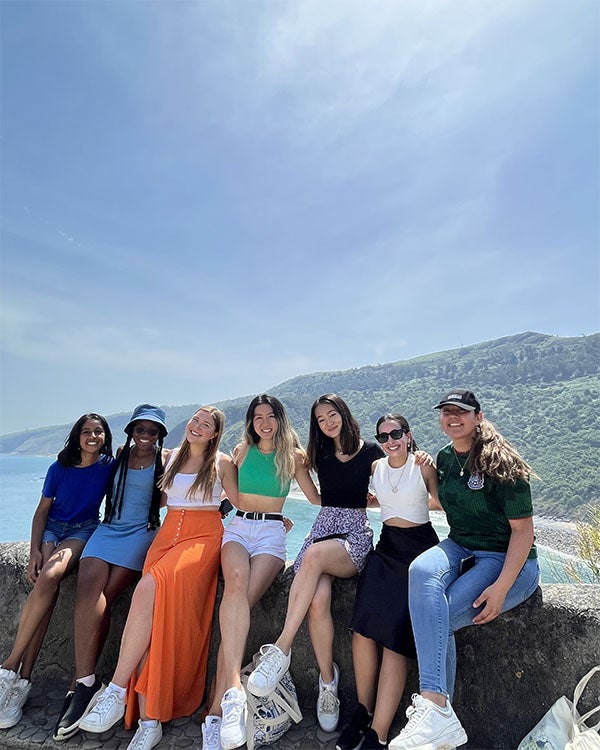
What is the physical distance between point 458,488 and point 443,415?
532 millimetres

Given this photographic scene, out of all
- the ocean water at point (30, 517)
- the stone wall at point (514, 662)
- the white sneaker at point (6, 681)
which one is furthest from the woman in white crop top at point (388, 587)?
the ocean water at point (30, 517)

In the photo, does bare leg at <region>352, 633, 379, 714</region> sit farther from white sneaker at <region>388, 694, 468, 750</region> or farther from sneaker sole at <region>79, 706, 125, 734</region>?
sneaker sole at <region>79, 706, 125, 734</region>

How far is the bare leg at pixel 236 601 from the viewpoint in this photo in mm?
2635

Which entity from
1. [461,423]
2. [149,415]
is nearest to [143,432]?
[149,415]

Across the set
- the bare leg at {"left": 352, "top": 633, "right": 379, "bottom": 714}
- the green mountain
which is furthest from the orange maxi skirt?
the green mountain

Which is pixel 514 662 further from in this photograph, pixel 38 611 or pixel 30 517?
pixel 30 517

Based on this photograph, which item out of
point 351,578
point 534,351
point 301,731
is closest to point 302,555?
point 351,578

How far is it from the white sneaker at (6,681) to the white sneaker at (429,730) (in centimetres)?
246

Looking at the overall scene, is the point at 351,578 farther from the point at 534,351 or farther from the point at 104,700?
the point at 534,351

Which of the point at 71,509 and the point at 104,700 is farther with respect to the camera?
the point at 71,509

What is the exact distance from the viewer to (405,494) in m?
3.16

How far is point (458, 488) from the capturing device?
2930 millimetres

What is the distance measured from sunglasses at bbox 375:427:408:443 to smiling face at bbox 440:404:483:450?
1.13ft

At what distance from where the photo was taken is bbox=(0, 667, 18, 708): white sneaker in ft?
9.10
